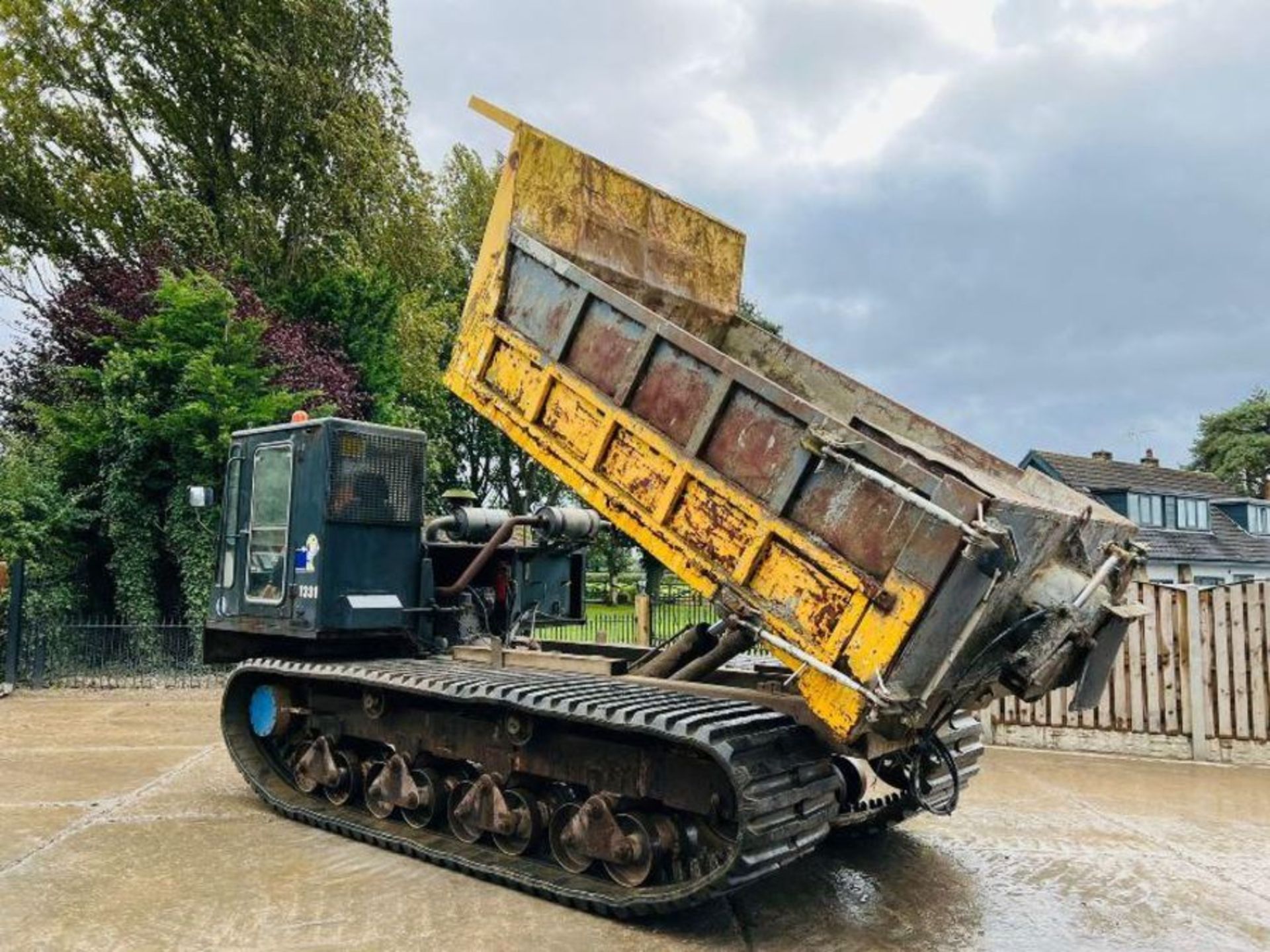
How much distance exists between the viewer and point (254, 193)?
64.7ft

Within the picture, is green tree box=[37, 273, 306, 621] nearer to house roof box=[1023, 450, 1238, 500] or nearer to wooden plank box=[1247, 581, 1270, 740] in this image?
wooden plank box=[1247, 581, 1270, 740]

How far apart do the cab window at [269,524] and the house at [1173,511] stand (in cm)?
2619

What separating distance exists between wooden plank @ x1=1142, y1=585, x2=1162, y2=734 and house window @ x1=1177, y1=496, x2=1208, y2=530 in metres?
26.1

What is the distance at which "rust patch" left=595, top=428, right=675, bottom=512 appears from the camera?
4.91m

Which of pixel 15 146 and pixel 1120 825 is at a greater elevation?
pixel 15 146

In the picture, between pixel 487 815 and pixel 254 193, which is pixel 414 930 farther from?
pixel 254 193

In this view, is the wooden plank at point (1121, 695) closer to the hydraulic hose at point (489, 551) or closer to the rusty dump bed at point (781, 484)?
the rusty dump bed at point (781, 484)

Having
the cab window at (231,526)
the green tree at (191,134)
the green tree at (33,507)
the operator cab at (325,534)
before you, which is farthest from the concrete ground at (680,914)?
the green tree at (191,134)

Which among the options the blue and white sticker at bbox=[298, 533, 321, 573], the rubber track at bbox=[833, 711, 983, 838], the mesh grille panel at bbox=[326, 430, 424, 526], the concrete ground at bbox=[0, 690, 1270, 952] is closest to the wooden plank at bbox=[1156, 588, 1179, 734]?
the concrete ground at bbox=[0, 690, 1270, 952]

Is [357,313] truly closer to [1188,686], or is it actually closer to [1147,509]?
[1188,686]

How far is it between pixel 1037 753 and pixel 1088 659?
17.8 ft

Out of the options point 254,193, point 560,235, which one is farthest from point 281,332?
point 560,235

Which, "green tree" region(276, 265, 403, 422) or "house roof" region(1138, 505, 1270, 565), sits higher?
"green tree" region(276, 265, 403, 422)

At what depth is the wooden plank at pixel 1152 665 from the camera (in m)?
9.14
